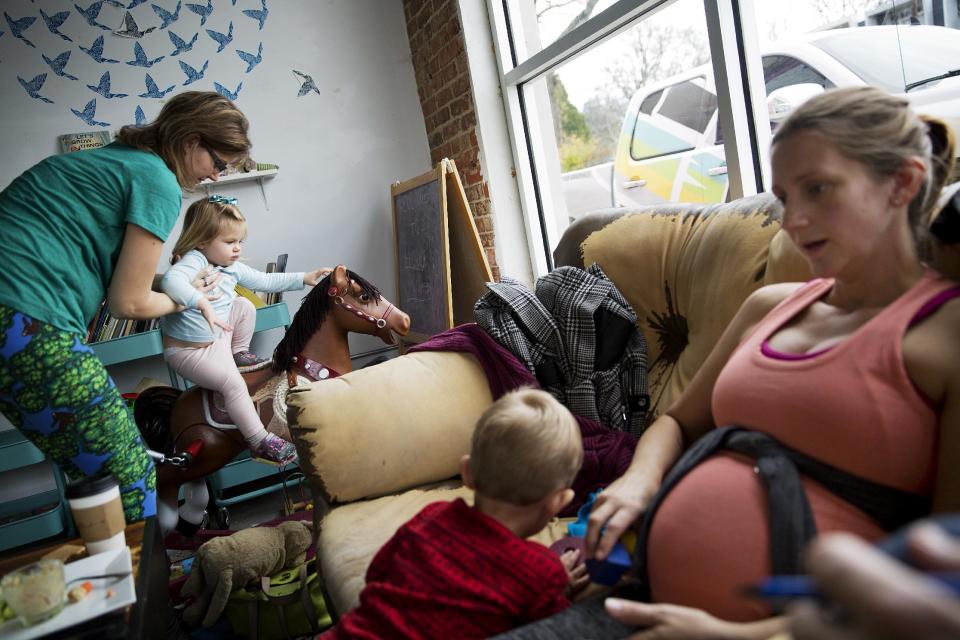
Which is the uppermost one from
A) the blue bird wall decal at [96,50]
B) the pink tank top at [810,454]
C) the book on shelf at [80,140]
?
the blue bird wall decal at [96,50]

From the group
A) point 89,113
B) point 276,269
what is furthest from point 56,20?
point 276,269

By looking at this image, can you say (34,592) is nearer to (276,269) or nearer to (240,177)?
(276,269)

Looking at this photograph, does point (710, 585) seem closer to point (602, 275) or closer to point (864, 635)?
point (864, 635)

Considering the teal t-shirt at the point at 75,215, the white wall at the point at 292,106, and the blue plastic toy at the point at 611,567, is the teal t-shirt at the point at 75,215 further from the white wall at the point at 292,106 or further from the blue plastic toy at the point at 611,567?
the white wall at the point at 292,106

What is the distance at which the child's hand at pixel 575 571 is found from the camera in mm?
1085

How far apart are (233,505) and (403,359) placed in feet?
7.37

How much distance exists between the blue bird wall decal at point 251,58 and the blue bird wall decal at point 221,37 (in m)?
0.08

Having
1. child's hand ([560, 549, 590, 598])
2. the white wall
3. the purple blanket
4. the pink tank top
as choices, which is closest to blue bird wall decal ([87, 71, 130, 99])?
the white wall

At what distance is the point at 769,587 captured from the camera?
0.41 m

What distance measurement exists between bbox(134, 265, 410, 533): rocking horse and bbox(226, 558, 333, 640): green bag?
60 cm

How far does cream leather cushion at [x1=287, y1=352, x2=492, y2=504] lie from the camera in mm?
1598

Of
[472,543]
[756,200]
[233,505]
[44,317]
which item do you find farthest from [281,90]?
[472,543]

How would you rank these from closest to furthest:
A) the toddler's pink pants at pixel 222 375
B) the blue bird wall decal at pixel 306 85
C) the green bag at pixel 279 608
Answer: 1. the green bag at pixel 279 608
2. the toddler's pink pants at pixel 222 375
3. the blue bird wall decal at pixel 306 85

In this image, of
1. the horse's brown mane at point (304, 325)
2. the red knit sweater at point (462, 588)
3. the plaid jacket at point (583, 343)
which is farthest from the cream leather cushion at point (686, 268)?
the horse's brown mane at point (304, 325)
